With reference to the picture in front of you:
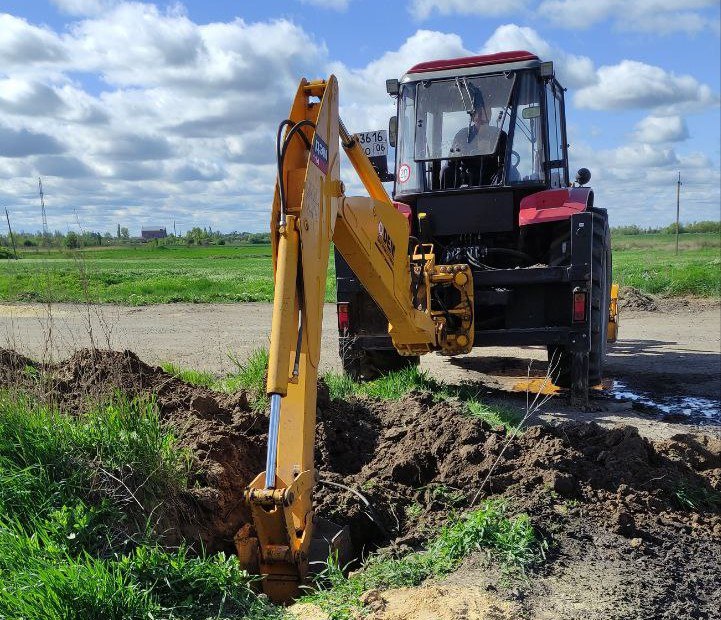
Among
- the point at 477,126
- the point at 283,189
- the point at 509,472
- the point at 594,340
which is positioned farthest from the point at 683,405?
the point at 283,189

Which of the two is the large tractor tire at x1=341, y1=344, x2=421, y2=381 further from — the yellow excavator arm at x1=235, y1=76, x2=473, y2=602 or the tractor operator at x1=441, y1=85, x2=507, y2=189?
the yellow excavator arm at x1=235, y1=76, x2=473, y2=602

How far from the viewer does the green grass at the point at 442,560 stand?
11.5ft

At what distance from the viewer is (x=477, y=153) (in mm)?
7762

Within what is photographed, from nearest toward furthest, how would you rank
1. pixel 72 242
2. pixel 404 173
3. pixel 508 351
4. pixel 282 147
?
pixel 282 147 → pixel 72 242 → pixel 404 173 → pixel 508 351

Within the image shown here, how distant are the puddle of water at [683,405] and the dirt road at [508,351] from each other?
0.01 meters

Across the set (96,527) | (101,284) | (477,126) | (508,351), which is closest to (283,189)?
(96,527)

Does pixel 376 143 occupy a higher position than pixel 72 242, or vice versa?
pixel 376 143

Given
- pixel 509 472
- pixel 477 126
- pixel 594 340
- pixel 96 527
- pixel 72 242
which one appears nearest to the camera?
pixel 96 527

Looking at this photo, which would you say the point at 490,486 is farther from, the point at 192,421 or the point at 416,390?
the point at 416,390

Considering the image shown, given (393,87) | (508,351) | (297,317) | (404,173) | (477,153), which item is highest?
(393,87)

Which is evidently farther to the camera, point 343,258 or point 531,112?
point 531,112

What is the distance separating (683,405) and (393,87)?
467 cm

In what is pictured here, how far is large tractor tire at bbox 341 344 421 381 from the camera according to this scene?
8055 millimetres

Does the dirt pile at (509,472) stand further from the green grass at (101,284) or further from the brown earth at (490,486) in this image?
the green grass at (101,284)
